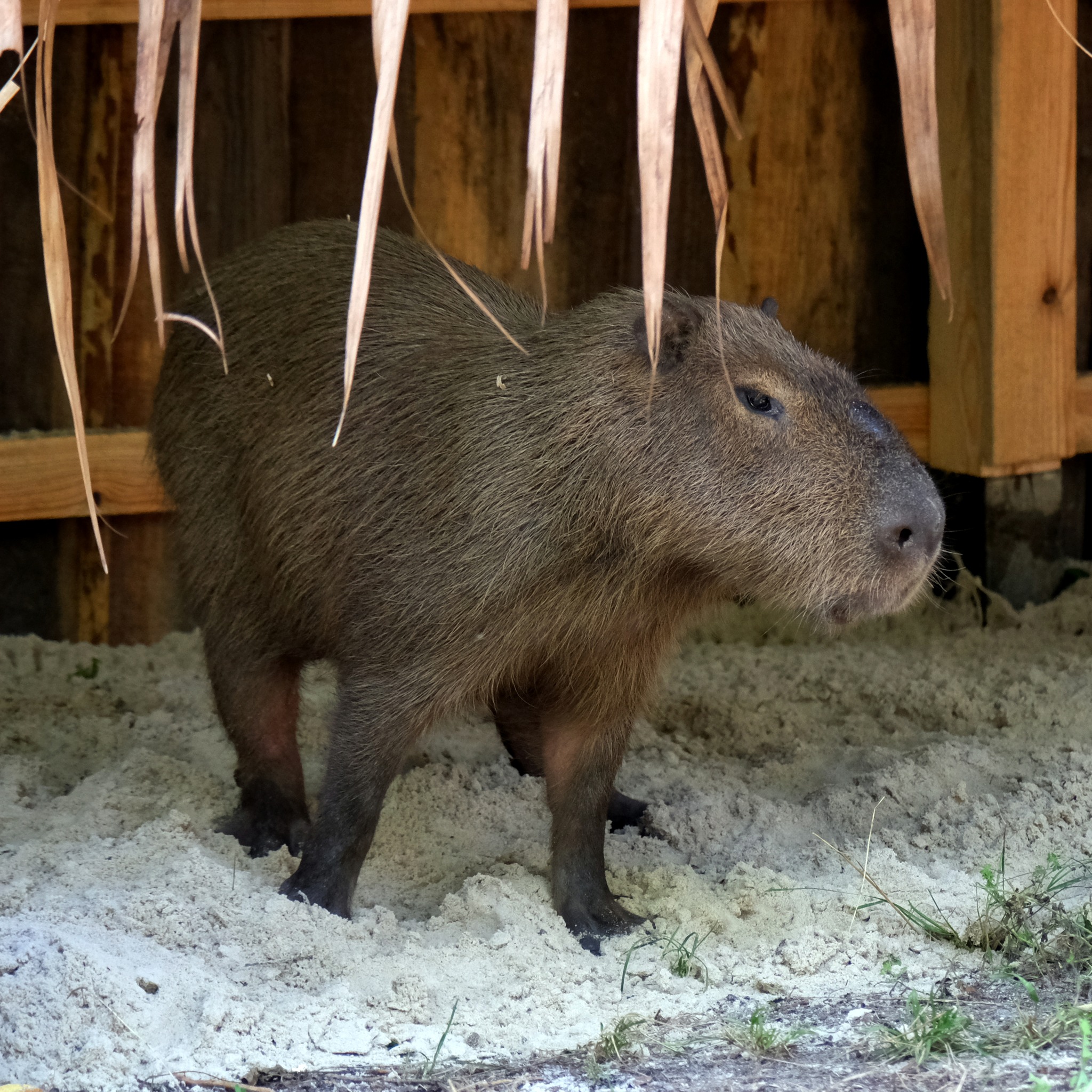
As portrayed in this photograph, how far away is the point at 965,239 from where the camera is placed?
459 centimetres

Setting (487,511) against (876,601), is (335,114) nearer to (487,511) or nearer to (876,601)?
(487,511)

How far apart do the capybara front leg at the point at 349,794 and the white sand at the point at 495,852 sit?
0.08 m

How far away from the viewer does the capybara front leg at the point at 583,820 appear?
312 cm

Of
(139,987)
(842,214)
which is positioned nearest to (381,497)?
(139,987)

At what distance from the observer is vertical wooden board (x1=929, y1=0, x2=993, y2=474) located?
14.6 ft

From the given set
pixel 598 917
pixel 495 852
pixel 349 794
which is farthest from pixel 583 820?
pixel 349 794

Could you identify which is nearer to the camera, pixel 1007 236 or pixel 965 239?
pixel 1007 236

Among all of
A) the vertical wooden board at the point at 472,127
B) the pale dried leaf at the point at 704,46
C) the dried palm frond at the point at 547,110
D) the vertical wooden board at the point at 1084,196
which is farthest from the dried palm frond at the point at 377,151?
the vertical wooden board at the point at 1084,196

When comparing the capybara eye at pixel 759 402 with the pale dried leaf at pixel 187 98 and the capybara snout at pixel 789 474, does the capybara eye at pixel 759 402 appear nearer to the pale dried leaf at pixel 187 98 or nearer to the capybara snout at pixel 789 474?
the capybara snout at pixel 789 474

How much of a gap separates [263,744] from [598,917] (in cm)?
93

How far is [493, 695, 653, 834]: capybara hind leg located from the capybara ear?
0.98m

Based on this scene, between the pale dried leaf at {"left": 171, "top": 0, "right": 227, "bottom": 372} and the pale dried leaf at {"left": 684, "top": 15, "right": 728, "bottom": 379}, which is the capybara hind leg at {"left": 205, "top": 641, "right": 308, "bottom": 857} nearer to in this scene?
the pale dried leaf at {"left": 171, "top": 0, "right": 227, "bottom": 372}

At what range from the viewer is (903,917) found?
9.50ft

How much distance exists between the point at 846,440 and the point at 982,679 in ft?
5.83
